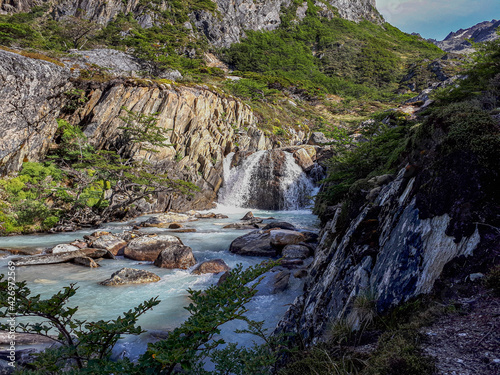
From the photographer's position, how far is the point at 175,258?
9812 mm

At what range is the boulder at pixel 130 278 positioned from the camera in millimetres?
8064

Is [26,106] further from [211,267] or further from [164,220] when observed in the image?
[211,267]

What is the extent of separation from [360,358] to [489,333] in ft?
3.41

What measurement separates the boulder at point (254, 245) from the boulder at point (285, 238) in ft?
0.86

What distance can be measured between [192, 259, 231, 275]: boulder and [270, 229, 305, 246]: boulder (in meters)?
2.60

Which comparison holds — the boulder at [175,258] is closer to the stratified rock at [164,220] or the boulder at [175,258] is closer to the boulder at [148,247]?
the boulder at [148,247]

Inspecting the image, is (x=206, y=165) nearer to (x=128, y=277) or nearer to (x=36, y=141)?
(x=36, y=141)

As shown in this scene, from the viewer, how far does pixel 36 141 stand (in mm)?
18203

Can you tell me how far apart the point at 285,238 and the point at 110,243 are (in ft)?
25.5

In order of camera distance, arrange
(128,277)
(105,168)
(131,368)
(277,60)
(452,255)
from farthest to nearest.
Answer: (277,60) < (105,168) < (128,277) < (452,255) < (131,368)

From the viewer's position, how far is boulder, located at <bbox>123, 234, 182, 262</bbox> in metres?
10.6

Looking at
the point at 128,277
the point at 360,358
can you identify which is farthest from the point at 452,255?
the point at 128,277

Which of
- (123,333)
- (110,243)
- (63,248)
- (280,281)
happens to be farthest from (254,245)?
(123,333)

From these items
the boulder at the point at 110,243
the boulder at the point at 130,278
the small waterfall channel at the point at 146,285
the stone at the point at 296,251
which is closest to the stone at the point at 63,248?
the boulder at the point at 110,243
